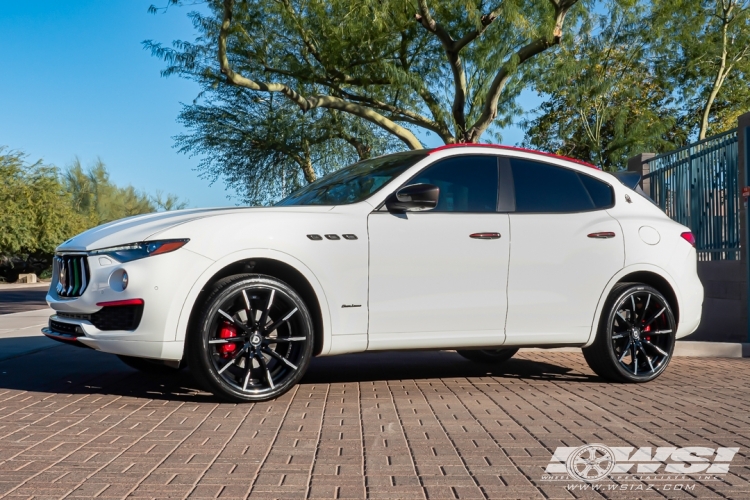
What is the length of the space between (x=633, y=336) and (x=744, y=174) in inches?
182

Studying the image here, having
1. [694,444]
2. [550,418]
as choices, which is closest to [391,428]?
[550,418]

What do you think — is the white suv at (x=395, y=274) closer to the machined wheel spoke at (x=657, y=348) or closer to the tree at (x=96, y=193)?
the machined wheel spoke at (x=657, y=348)

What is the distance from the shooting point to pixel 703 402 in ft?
20.9

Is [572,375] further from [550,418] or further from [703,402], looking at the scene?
[550,418]

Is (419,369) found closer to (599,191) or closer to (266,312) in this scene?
(599,191)

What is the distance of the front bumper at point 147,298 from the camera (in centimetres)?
581

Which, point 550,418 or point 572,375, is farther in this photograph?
point 572,375

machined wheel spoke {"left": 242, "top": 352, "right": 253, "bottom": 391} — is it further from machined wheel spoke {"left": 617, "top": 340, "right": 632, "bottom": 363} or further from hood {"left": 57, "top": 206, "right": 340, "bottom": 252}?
machined wheel spoke {"left": 617, "top": 340, "right": 632, "bottom": 363}

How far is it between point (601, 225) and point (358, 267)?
220cm

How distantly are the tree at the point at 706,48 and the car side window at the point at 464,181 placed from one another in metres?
19.2

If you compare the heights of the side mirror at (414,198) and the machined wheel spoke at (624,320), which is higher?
the side mirror at (414,198)

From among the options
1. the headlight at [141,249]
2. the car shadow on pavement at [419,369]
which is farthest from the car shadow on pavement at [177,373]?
the headlight at [141,249]

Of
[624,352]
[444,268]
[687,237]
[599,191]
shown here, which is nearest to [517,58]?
[687,237]

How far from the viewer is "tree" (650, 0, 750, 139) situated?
1080 inches
